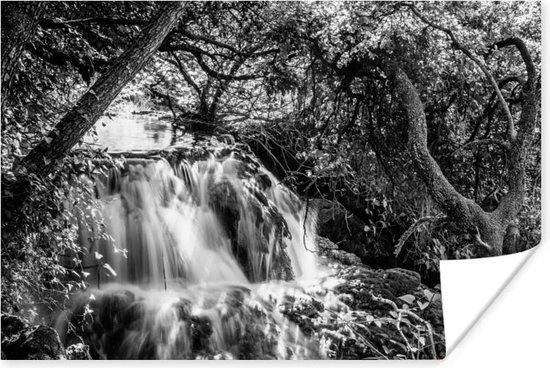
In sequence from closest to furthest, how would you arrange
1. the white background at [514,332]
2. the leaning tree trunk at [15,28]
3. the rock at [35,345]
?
the leaning tree trunk at [15,28]
the rock at [35,345]
the white background at [514,332]

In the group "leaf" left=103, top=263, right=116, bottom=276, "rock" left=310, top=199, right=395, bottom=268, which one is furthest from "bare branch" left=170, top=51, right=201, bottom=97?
"leaf" left=103, top=263, right=116, bottom=276

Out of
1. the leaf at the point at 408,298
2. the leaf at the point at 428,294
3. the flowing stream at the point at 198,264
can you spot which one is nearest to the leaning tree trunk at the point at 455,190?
the leaf at the point at 428,294

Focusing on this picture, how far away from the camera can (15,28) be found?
2805 mm

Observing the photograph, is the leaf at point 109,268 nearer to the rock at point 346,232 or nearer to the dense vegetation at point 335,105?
the dense vegetation at point 335,105

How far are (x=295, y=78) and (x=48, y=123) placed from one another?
1.18 metres

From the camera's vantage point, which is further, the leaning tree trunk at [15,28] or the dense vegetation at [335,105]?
the dense vegetation at [335,105]

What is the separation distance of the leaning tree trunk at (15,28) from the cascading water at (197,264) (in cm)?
64

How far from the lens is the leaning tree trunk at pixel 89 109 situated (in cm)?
281

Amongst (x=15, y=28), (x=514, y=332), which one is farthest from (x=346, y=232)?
(x=15, y=28)

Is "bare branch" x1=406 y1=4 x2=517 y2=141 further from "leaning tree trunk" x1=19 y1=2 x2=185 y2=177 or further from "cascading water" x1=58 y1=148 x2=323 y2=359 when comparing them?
"leaning tree trunk" x1=19 y1=2 x2=185 y2=177

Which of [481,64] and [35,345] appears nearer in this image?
[35,345]

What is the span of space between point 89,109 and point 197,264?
0.86m

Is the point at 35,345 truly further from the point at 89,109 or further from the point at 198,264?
the point at 89,109

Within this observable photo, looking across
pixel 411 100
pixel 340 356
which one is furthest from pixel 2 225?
pixel 411 100
